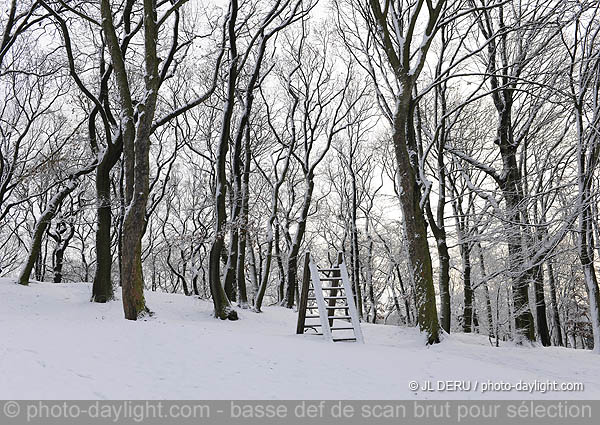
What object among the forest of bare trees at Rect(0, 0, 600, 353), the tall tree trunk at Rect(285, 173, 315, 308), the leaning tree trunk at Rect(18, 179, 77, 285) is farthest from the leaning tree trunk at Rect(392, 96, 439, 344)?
the leaning tree trunk at Rect(18, 179, 77, 285)

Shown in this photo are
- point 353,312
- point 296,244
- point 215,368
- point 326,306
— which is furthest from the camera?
point 296,244

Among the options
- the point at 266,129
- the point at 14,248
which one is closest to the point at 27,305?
the point at 266,129

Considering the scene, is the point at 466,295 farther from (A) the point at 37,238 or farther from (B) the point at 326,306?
(A) the point at 37,238

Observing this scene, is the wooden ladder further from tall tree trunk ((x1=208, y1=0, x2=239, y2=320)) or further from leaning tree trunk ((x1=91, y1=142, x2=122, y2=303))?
leaning tree trunk ((x1=91, y1=142, x2=122, y2=303))

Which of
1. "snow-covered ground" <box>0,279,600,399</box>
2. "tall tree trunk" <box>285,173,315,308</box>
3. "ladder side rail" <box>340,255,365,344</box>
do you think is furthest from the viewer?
"tall tree trunk" <box>285,173,315,308</box>

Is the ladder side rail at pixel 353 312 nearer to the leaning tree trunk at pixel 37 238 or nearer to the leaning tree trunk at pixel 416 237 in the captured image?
the leaning tree trunk at pixel 416 237

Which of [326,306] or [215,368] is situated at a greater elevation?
[326,306]

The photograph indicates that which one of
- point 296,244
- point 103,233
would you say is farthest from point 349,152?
point 103,233

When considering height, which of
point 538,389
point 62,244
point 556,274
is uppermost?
point 62,244

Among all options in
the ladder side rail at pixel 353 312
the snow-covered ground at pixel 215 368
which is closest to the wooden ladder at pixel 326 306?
the ladder side rail at pixel 353 312

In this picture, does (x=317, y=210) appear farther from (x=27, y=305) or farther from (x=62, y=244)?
(x=27, y=305)

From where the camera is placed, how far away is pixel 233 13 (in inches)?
483
